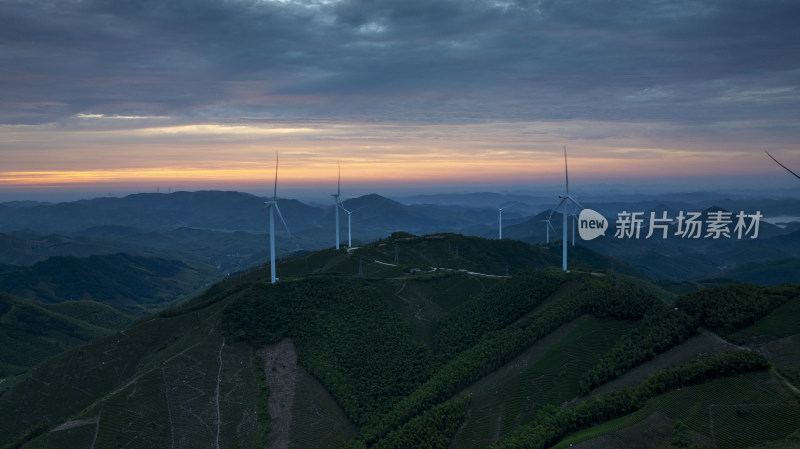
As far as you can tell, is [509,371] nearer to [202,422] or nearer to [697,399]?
[697,399]

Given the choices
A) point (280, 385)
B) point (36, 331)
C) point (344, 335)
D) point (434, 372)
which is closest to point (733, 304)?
point (434, 372)

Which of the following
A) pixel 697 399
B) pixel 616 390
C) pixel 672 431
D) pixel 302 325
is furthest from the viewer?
pixel 302 325

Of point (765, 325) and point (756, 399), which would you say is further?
point (765, 325)

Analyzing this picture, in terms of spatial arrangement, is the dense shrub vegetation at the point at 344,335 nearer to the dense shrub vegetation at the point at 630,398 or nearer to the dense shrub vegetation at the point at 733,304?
the dense shrub vegetation at the point at 630,398

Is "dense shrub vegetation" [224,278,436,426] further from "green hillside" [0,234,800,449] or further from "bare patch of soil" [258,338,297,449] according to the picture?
"bare patch of soil" [258,338,297,449]

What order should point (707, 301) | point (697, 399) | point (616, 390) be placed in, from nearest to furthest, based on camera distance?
point (697, 399)
point (616, 390)
point (707, 301)

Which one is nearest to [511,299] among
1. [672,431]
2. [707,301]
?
[707,301]

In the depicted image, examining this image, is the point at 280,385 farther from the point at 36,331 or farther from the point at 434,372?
the point at 36,331

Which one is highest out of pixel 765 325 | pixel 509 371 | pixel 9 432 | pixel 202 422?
pixel 765 325

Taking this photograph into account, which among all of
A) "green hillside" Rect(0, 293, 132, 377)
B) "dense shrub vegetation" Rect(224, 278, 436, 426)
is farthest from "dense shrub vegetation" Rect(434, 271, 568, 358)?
"green hillside" Rect(0, 293, 132, 377)

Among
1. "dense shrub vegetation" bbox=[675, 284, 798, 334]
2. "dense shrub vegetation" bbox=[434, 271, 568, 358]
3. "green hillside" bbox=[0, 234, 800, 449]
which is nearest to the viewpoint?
"green hillside" bbox=[0, 234, 800, 449]
